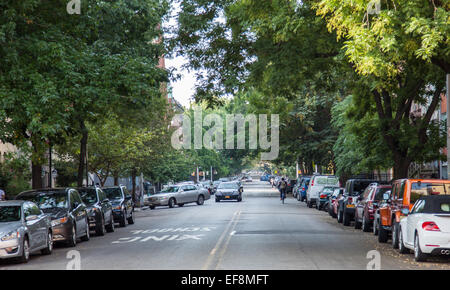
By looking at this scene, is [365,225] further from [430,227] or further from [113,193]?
[113,193]

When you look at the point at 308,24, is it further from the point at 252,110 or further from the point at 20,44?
the point at 252,110

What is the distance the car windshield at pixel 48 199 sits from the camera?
21.1 meters

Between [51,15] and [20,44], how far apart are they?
230cm

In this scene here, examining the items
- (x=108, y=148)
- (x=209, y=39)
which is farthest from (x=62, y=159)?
(x=209, y=39)

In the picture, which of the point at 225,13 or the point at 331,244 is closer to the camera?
the point at 331,244

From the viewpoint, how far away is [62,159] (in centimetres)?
4353

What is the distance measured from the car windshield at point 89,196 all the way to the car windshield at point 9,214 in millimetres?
8399

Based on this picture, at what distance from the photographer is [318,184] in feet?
146

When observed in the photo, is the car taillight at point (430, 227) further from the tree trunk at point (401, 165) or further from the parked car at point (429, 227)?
the tree trunk at point (401, 165)

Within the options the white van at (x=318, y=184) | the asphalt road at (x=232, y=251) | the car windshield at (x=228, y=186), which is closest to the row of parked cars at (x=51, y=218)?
the asphalt road at (x=232, y=251)

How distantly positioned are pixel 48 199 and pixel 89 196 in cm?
461

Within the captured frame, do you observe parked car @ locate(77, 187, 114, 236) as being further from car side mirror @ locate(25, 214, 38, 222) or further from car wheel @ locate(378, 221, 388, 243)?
car wheel @ locate(378, 221, 388, 243)

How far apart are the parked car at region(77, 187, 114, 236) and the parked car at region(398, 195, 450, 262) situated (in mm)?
12163

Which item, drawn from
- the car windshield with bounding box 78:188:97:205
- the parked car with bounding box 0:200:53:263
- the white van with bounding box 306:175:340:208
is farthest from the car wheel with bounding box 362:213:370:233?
the white van with bounding box 306:175:340:208
